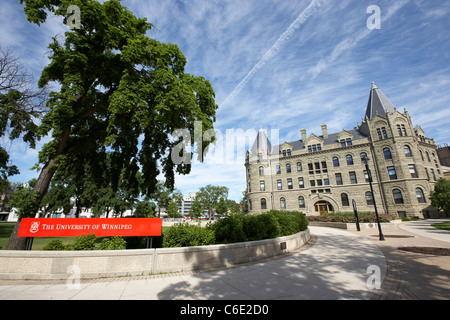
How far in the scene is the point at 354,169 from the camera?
36812 millimetres

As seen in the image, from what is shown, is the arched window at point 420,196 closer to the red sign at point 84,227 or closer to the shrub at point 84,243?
the red sign at point 84,227

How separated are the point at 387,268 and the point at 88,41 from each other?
17.7 metres

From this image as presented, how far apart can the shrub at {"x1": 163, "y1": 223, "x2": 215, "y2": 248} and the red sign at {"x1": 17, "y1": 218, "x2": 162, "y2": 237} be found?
0.79m

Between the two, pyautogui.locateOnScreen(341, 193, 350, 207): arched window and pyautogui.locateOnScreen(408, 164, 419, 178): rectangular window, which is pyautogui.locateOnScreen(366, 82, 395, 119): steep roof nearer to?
pyautogui.locateOnScreen(408, 164, 419, 178): rectangular window

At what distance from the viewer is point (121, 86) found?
9906 millimetres

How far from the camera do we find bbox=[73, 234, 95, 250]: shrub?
6.68 m

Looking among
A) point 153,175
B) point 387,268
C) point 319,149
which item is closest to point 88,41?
point 153,175

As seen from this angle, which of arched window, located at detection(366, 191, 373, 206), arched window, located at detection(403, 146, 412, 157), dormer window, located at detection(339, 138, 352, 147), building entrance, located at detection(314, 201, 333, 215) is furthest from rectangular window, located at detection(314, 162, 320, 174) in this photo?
arched window, located at detection(403, 146, 412, 157)

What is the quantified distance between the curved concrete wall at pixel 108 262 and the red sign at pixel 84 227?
85 cm

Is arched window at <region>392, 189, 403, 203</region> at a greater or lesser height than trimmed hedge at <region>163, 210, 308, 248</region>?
greater

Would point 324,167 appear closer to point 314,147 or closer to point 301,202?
point 314,147

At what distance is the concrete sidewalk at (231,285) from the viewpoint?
452 centimetres

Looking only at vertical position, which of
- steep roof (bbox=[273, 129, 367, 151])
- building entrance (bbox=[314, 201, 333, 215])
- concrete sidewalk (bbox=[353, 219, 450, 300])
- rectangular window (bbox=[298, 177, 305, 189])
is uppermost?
steep roof (bbox=[273, 129, 367, 151])
